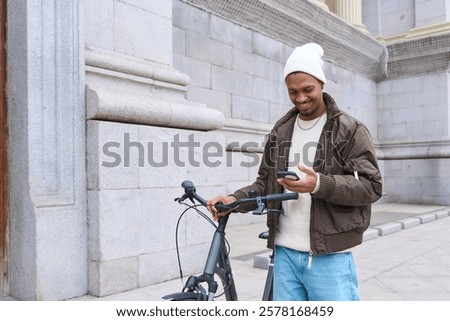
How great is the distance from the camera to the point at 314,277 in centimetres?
224

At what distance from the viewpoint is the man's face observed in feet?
7.16

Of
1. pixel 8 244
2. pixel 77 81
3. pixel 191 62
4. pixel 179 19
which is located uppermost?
pixel 179 19

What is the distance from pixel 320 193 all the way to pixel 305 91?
508 mm

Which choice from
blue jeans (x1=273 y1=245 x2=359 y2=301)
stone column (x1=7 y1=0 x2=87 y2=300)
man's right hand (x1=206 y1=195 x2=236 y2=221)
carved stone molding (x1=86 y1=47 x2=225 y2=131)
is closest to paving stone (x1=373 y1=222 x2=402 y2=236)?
carved stone molding (x1=86 y1=47 x2=225 y2=131)

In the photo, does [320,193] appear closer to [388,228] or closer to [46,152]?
[46,152]

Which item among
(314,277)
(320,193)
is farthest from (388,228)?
(320,193)

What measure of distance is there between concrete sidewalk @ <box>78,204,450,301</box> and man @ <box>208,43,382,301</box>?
203cm

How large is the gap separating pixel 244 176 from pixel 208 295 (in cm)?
709

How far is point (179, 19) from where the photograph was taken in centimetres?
818

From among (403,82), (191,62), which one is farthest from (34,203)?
(403,82)

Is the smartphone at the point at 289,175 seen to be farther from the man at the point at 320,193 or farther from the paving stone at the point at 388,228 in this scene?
the paving stone at the point at 388,228

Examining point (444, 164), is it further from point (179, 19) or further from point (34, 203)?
point (34, 203)

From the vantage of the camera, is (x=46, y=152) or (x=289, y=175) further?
(x=46, y=152)

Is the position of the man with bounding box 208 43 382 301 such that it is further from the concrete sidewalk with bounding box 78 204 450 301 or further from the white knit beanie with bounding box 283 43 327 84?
the concrete sidewalk with bounding box 78 204 450 301
